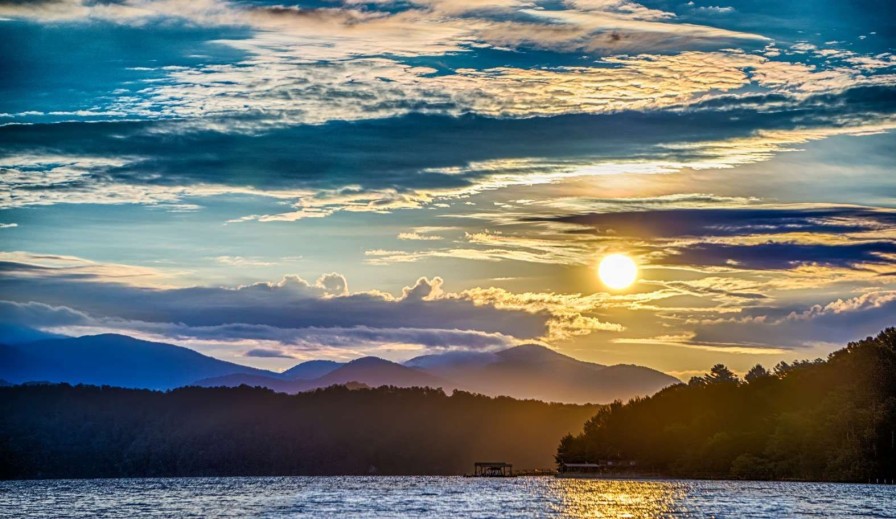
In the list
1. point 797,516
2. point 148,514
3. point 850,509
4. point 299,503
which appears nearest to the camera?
point 797,516

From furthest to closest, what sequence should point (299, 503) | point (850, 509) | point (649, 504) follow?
1. point (299, 503)
2. point (649, 504)
3. point (850, 509)

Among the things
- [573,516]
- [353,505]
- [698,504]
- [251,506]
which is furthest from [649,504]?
[251,506]

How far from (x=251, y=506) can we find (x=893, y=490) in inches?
3686

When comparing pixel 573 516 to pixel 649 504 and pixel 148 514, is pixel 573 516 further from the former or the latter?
pixel 148 514

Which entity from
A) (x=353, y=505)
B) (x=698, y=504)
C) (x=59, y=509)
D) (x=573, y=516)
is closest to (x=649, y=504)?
(x=698, y=504)

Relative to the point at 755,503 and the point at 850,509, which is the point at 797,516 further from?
the point at 755,503

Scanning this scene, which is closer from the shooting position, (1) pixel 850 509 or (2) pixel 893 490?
(1) pixel 850 509

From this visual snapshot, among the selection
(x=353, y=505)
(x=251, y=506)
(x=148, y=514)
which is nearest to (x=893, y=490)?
(x=353, y=505)

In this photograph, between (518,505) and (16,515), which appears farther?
(518,505)

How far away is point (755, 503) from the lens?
16812cm

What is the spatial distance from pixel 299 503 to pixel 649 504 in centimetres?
4947

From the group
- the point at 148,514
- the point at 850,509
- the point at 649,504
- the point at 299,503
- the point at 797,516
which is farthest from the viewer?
the point at 299,503

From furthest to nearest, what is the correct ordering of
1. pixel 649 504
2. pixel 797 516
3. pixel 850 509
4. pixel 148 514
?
pixel 649 504, pixel 148 514, pixel 850 509, pixel 797 516

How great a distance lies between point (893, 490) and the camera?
193 metres
